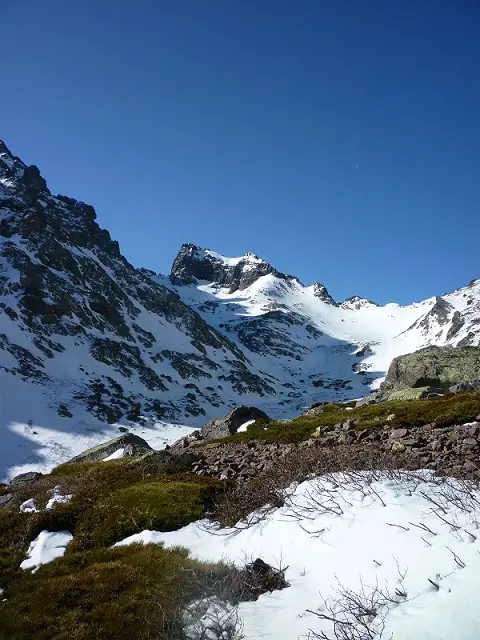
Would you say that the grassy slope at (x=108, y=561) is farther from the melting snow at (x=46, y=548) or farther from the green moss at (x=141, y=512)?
the melting snow at (x=46, y=548)

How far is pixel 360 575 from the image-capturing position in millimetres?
4953

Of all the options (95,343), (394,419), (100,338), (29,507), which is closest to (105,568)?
(29,507)

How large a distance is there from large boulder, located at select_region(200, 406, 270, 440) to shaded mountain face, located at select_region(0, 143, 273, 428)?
4596 centimetres

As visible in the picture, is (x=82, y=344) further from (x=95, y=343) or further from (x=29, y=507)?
(x=29, y=507)

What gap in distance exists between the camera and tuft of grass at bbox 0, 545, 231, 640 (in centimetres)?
521

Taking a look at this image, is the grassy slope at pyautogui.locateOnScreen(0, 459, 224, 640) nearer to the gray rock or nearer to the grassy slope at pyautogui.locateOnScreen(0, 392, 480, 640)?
the grassy slope at pyautogui.locateOnScreen(0, 392, 480, 640)

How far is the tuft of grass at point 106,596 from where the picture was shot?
17.1 ft

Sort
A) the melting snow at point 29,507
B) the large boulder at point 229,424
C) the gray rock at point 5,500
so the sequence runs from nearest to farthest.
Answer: the melting snow at point 29,507 < the gray rock at point 5,500 < the large boulder at point 229,424

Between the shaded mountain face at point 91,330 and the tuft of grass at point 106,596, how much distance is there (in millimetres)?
60832

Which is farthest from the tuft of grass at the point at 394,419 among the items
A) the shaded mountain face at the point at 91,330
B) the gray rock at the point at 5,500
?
the shaded mountain face at the point at 91,330

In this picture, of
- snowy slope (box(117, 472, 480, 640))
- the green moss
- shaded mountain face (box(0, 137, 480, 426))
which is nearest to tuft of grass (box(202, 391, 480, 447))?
the green moss

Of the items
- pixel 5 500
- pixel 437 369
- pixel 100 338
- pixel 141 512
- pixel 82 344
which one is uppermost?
pixel 100 338

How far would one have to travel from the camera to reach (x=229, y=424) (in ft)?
76.5

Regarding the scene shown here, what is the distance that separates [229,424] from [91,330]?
87533mm
